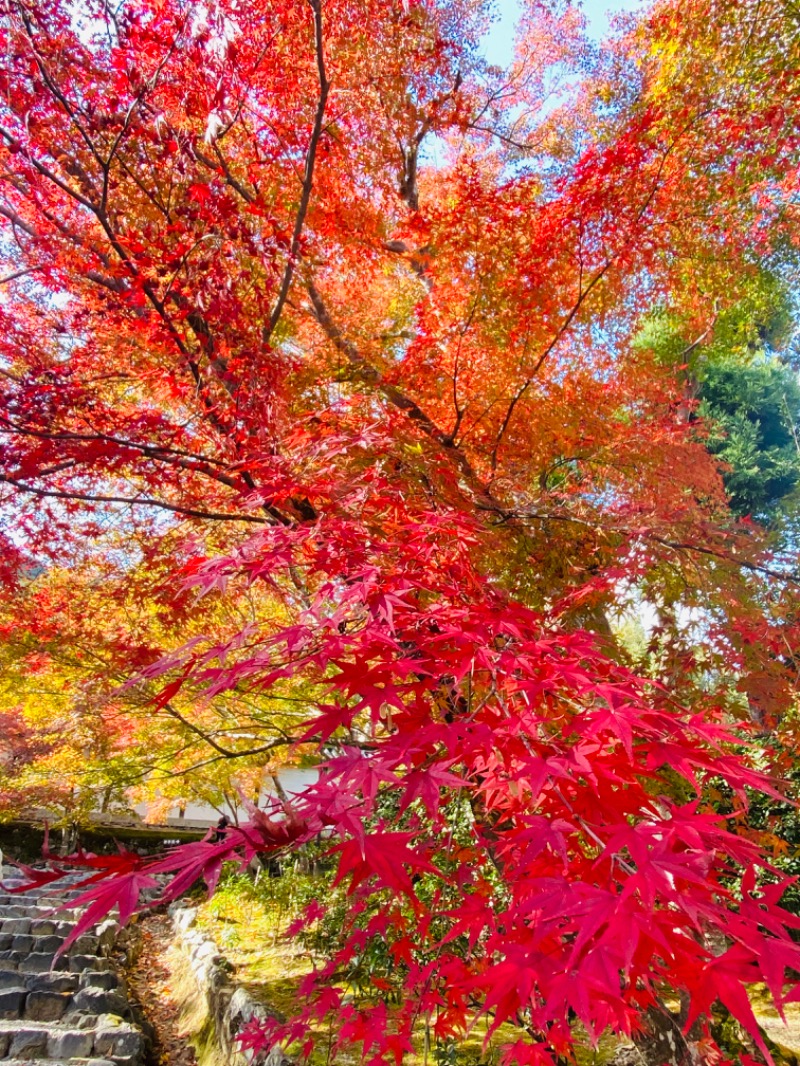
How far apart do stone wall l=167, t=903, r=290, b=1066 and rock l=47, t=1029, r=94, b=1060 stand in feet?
3.60

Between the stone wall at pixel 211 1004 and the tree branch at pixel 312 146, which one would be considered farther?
the stone wall at pixel 211 1004

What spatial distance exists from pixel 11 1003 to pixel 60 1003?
462 millimetres

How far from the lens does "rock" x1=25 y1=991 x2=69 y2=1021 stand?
20.4 feet

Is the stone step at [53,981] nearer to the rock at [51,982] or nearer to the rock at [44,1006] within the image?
the rock at [51,982]

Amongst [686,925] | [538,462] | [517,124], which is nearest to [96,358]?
[538,462]

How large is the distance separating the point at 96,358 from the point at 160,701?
429 cm

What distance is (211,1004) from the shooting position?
6.53 metres

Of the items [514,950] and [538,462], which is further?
[538,462]

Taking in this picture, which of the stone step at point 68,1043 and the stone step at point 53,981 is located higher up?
the stone step at point 53,981

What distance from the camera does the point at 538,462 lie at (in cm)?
538

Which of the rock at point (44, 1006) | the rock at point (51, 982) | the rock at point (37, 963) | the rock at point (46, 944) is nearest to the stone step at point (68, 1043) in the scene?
the rock at point (44, 1006)

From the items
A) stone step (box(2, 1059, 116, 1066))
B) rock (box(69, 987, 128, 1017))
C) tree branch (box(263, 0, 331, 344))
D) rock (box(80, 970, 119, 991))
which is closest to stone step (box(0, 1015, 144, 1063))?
Result: stone step (box(2, 1059, 116, 1066))

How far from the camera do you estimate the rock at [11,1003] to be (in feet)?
20.4

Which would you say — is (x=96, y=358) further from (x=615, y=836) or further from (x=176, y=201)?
(x=615, y=836)
